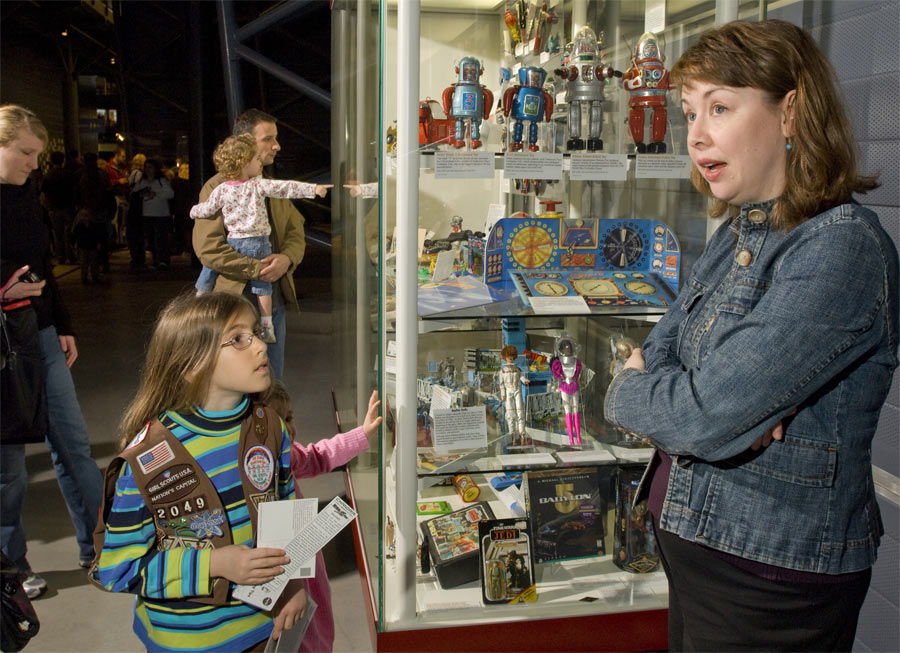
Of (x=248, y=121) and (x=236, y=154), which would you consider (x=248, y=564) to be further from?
(x=248, y=121)

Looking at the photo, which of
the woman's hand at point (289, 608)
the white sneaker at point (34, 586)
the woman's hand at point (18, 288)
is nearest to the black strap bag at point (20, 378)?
the woman's hand at point (18, 288)

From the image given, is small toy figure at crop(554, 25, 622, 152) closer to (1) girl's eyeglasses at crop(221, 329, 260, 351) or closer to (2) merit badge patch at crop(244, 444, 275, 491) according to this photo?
(1) girl's eyeglasses at crop(221, 329, 260, 351)

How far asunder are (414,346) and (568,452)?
2.12 ft

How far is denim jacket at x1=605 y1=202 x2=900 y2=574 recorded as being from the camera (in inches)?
41.6

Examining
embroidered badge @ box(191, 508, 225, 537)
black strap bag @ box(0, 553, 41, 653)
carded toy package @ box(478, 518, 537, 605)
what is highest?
embroidered badge @ box(191, 508, 225, 537)

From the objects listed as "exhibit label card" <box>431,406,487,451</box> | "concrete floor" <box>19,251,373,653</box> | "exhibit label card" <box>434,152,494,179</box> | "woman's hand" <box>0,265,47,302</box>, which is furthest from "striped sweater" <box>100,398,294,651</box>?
"woman's hand" <box>0,265,47,302</box>

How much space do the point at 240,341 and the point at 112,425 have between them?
343 cm

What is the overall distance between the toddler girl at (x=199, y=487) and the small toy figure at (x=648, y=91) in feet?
4.34

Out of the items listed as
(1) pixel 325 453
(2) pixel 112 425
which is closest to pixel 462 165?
(1) pixel 325 453

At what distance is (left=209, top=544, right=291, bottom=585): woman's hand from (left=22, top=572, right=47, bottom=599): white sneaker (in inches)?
67.6

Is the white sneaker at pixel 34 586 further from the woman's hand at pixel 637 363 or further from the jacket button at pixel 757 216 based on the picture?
the jacket button at pixel 757 216

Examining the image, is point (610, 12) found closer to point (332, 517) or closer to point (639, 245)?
point (639, 245)

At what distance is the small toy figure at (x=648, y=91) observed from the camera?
7.37 ft

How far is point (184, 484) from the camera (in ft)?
4.95
